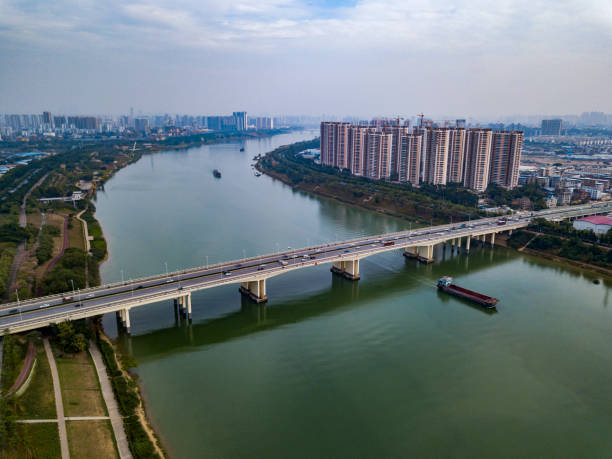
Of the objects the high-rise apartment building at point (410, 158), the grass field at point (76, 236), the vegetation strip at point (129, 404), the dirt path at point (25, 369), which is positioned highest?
the high-rise apartment building at point (410, 158)

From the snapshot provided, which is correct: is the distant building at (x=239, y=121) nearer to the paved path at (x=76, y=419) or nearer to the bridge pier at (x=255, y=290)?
the bridge pier at (x=255, y=290)

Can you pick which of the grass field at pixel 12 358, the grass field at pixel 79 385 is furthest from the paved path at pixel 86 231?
the grass field at pixel 79 385

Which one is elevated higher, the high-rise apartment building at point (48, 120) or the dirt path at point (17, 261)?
the high-rise apartment building at point (48, 120)

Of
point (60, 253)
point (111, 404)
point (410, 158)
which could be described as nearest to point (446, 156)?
point (410, 158)

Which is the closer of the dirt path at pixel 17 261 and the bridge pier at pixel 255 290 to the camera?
the dirt path at pixel 17 261

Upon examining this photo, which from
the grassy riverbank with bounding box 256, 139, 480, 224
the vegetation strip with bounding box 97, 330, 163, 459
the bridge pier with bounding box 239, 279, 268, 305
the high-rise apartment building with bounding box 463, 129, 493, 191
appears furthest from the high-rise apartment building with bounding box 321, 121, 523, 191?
the vegetation strip with bounding box 97, 330, 163, 459

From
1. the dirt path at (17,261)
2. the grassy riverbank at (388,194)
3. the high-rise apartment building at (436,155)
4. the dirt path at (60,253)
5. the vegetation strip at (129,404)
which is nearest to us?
the vegetation strip at (129,404)
